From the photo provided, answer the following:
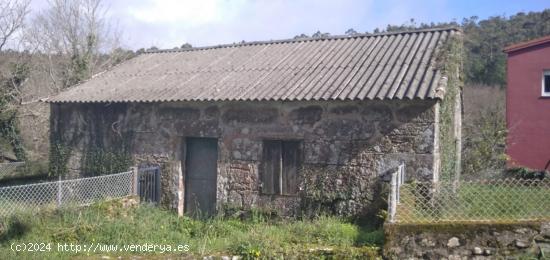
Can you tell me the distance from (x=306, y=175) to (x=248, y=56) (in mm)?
4604

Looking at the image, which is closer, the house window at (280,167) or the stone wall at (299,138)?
the stone wall at (299,138)

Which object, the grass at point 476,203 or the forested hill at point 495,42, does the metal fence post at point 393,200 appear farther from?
the forested hill at point 495,42

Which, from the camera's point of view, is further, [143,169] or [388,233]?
[143,169]

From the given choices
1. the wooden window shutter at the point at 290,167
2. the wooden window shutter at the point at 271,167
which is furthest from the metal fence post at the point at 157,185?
the wooden window shutter at the point at 290,167

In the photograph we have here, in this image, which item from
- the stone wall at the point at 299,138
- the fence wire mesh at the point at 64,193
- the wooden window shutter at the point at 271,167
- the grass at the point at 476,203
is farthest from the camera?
the wooden window shutter at the point at 271,167

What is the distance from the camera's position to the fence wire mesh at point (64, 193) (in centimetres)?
911

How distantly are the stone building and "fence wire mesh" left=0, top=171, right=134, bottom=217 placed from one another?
1.31 meters

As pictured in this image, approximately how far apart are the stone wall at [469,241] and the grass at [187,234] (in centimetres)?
39

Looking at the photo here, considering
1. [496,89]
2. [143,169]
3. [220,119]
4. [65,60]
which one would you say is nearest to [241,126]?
[220,119]

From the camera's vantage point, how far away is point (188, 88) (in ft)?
39.2

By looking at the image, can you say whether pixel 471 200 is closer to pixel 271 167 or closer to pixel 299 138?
pixel 299 138

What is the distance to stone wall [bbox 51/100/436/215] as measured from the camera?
9.55 meters

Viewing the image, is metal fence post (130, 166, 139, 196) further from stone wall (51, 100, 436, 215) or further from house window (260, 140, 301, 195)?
house window (260, 140, 301, 195)

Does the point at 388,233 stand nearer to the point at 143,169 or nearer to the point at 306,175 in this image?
the point at 306,175
